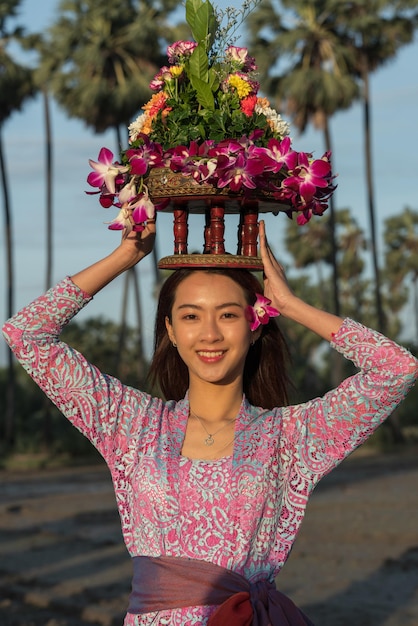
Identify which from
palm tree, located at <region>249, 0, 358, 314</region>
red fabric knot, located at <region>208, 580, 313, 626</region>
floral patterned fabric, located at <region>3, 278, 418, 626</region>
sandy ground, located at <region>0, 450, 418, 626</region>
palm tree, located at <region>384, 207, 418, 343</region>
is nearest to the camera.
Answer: red fabric knot, located at <region>208, 580, 313, 626</region>

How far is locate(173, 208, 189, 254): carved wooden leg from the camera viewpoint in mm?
3408

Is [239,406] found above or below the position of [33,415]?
above

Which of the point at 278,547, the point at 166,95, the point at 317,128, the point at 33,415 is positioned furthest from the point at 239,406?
the point at 33,415

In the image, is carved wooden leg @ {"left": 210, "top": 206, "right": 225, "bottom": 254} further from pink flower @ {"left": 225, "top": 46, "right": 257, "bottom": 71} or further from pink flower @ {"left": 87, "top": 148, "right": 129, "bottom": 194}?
pink flower @ {"left": 225, "top": 46, "right": 257, "bottom": 71}

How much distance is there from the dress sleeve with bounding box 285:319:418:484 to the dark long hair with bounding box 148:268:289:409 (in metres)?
0.32

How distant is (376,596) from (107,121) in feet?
83.1

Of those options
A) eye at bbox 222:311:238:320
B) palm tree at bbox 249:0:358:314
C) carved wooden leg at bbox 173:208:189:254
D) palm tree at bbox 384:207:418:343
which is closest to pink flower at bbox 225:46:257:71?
carved wooden leg at bbox 173:208:189:254

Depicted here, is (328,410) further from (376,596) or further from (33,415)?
(33,415)

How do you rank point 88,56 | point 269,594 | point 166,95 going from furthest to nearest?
point 88,56 < point 166,95 < point 269,594

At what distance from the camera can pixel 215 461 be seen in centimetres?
330

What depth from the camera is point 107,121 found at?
3375cm

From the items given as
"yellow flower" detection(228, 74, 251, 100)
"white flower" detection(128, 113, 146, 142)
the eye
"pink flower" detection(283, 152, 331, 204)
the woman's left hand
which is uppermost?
"yellow flower" detection(228, 74, 251, 100)

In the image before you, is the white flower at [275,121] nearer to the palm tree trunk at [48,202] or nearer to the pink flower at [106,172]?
the pink flower at [106,172]

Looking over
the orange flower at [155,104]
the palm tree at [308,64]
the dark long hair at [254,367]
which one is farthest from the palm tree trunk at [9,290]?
the orange flower at [155,104]
